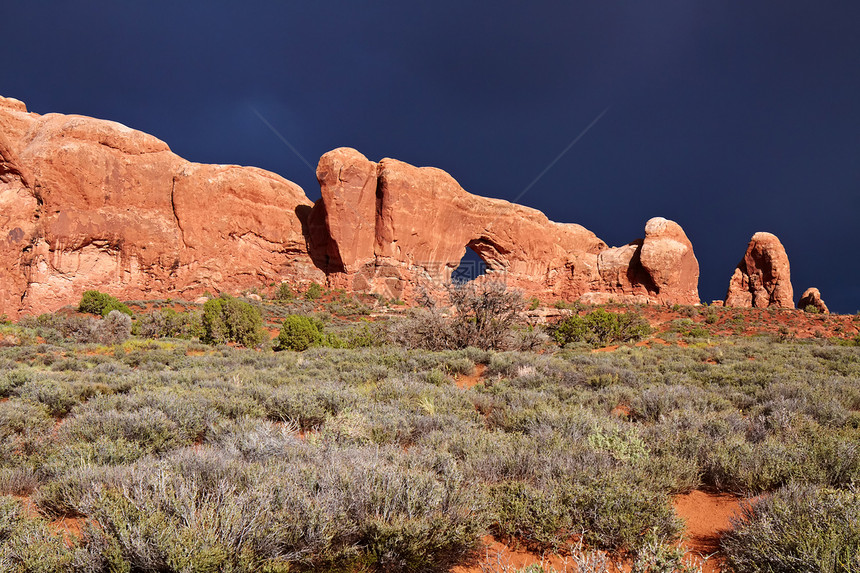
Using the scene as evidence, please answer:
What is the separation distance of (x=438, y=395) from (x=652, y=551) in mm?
3699

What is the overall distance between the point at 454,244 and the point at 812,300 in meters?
29.2

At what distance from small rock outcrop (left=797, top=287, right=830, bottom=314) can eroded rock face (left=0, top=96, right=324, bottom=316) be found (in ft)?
130

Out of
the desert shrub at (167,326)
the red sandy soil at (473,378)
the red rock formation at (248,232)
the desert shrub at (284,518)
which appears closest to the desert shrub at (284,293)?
the red rock formation at (248,232)

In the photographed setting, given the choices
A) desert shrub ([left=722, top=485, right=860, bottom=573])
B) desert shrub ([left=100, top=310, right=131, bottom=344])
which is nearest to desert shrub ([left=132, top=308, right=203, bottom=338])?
desert shrub ([left=100, top=310, right=131, bottom=344])

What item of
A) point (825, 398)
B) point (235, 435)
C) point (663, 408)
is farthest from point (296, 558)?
point (825, 398)

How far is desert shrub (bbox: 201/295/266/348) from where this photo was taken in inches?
625

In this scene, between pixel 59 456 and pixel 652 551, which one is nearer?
pixel 652 551

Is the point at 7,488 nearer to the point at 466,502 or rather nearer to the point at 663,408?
the point at 466,502

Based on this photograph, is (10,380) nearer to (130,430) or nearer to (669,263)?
(130,430)

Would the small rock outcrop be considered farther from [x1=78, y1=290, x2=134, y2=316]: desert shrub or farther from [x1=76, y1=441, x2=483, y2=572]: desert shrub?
[x1=78, y1=290, x2=134, y2=316]: desert shrub

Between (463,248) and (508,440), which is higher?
(463,248)

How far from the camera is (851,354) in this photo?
30.4 ft

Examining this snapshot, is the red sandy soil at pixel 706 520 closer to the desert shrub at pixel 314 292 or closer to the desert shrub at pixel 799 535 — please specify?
the desert shrub at pixel 799 535

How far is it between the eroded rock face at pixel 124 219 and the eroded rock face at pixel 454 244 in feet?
14.9
